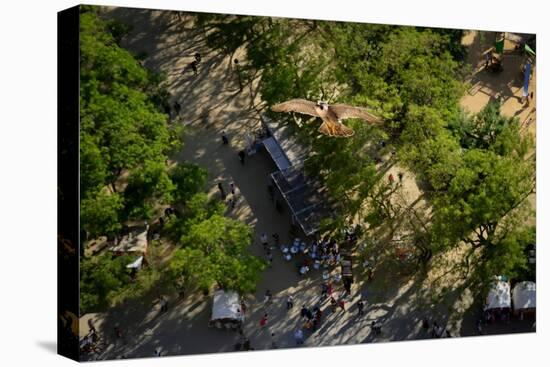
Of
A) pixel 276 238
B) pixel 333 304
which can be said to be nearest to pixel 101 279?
pixel 276 238

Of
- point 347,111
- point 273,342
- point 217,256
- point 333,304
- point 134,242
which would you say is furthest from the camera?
point 333,304

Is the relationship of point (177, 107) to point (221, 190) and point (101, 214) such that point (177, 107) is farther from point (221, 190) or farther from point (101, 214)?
point (101, 214)

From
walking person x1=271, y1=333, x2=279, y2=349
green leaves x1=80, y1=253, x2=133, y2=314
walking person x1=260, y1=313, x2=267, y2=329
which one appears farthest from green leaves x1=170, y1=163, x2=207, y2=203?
walking person x1=271, y1=333, x2=279, y2=349

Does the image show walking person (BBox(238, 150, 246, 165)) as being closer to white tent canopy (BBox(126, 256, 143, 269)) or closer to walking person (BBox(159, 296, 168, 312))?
white tent canopy (BBox(126, 256, 143, 269))

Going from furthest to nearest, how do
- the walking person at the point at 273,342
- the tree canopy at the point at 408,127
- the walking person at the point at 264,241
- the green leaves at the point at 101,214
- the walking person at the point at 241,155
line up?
the walking person at the point at 241,155 → the walking person at the point at 264,241 → the tree canopy at the point at 408,127 → the walking person at the point at 273,342 → the green leaves at the point at 101,214

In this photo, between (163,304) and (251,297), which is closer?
(163,304)

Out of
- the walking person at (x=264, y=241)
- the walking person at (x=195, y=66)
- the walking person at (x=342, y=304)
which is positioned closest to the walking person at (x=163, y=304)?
the walking person at (x=264, y=241)

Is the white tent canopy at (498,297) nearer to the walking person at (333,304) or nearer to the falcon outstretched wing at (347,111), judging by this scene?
the walking person at (333,304)
